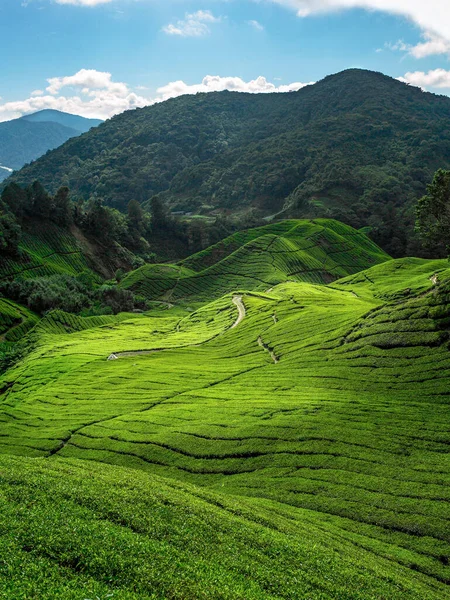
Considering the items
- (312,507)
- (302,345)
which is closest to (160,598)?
(312,507)

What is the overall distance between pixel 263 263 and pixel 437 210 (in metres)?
68.8

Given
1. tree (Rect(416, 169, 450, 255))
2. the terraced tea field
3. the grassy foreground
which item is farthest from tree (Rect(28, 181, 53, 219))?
the grassy foreground

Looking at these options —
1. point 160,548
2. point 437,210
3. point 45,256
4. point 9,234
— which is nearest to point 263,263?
point 45,256

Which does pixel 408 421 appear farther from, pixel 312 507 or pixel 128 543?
pixel 128 543

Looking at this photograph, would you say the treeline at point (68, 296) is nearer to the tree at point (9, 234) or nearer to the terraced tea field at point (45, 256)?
the terraced tea field at point (45, 256)

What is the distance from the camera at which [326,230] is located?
456ft

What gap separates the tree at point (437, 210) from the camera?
166 feet

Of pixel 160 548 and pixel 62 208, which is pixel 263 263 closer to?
pixel 62 208

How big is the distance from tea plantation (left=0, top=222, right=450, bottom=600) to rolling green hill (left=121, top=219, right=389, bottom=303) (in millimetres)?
53675

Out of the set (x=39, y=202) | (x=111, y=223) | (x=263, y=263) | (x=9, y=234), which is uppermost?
(x=39, y=202)

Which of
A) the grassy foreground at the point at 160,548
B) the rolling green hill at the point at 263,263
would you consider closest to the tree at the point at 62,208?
the rolling green hill at the point at 263,263

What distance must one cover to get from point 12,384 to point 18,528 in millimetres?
46540

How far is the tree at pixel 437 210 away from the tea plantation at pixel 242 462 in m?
15.2

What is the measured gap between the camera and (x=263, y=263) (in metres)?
119
